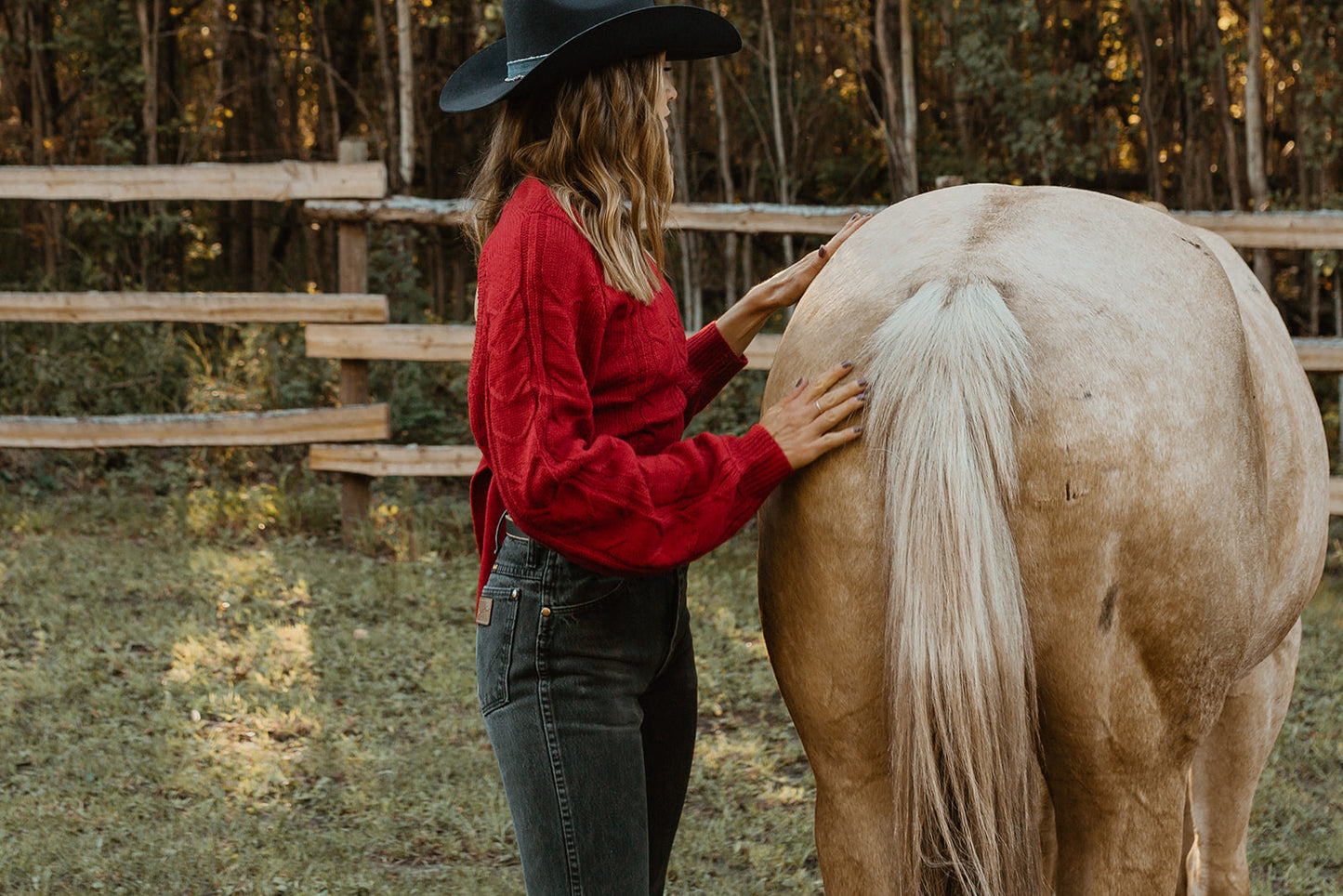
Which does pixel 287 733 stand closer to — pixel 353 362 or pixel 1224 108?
pixel 353 362

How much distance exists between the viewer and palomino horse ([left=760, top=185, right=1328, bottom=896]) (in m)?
1.27

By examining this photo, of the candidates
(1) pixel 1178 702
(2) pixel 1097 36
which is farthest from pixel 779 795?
(2) pixel 1097 36

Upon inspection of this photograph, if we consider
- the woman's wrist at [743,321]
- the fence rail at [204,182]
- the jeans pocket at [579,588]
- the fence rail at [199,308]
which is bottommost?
the jeans pocket at [579,588]

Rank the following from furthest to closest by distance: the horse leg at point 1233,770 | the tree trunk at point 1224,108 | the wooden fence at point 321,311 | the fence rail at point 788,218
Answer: the tree trunk at point 1224,108, the wooden fence at point 321,311, the fence rail at point 788,218, the horse leg at point 1233,770

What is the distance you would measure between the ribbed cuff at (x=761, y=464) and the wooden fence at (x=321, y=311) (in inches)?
159

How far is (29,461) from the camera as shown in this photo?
673cm

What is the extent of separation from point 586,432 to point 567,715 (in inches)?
14.5

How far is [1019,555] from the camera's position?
1298 millimetres

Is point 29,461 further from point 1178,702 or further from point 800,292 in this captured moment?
point 1178,702

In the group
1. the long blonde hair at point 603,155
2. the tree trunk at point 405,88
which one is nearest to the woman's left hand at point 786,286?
the long blonde hair at point 603,155

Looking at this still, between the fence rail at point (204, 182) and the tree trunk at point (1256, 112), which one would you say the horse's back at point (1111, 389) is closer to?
the fence rail at point (204, 182)

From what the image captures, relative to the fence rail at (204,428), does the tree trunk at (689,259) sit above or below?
above

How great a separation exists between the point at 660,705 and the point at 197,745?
2390 millimetres

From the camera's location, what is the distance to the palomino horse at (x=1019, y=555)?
127 cm
